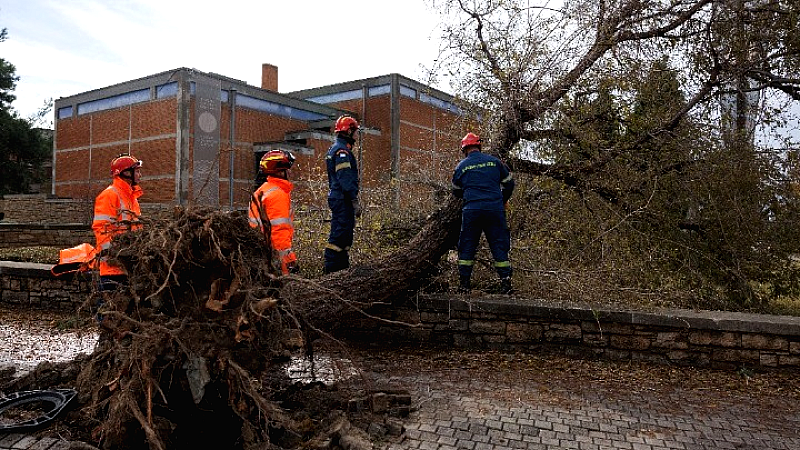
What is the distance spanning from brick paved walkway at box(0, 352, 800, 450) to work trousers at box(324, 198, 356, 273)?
4.80ft

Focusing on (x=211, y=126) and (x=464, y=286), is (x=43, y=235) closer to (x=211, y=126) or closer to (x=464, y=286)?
(x=211, y=126)

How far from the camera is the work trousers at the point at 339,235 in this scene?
6.85 metres

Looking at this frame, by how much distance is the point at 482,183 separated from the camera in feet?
21.8

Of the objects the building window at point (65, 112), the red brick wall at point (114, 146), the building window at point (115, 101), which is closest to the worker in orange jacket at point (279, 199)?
the red brick wall at point (114, 146)

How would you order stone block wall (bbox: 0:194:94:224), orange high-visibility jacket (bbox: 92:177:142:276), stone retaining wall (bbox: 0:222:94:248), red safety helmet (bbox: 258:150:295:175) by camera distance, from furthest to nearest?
1. stone block wall (bbox: 0:194:94:224)
2. stone retaining wall (bbox: 0:222:94:248)
3. red safety helmet (bbox: 258:150:295:175)
4. orange high-visibility jacket (bbox: 92:177:142:276)

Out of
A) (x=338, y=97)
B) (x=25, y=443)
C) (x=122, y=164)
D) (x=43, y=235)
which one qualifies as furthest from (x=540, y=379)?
(x=338, y=97)

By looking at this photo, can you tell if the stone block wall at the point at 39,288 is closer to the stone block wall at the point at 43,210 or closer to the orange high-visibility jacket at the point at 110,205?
the orange high-visibility jacket at the point at 110,205

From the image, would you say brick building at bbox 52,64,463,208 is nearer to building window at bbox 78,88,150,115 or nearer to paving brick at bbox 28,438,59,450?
building window at bbox 78,88,150,115

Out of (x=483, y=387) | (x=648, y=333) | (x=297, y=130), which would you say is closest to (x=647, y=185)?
(x=648, y=333)

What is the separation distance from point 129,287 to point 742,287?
739cm

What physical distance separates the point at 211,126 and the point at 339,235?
21.4m

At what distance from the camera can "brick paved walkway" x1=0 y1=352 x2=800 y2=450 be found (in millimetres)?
3633

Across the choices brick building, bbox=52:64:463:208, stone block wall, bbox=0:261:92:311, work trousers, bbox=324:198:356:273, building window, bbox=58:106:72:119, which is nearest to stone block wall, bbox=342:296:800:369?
work trousers, bbox=324:198:356:273

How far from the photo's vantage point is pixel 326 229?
326 inches
